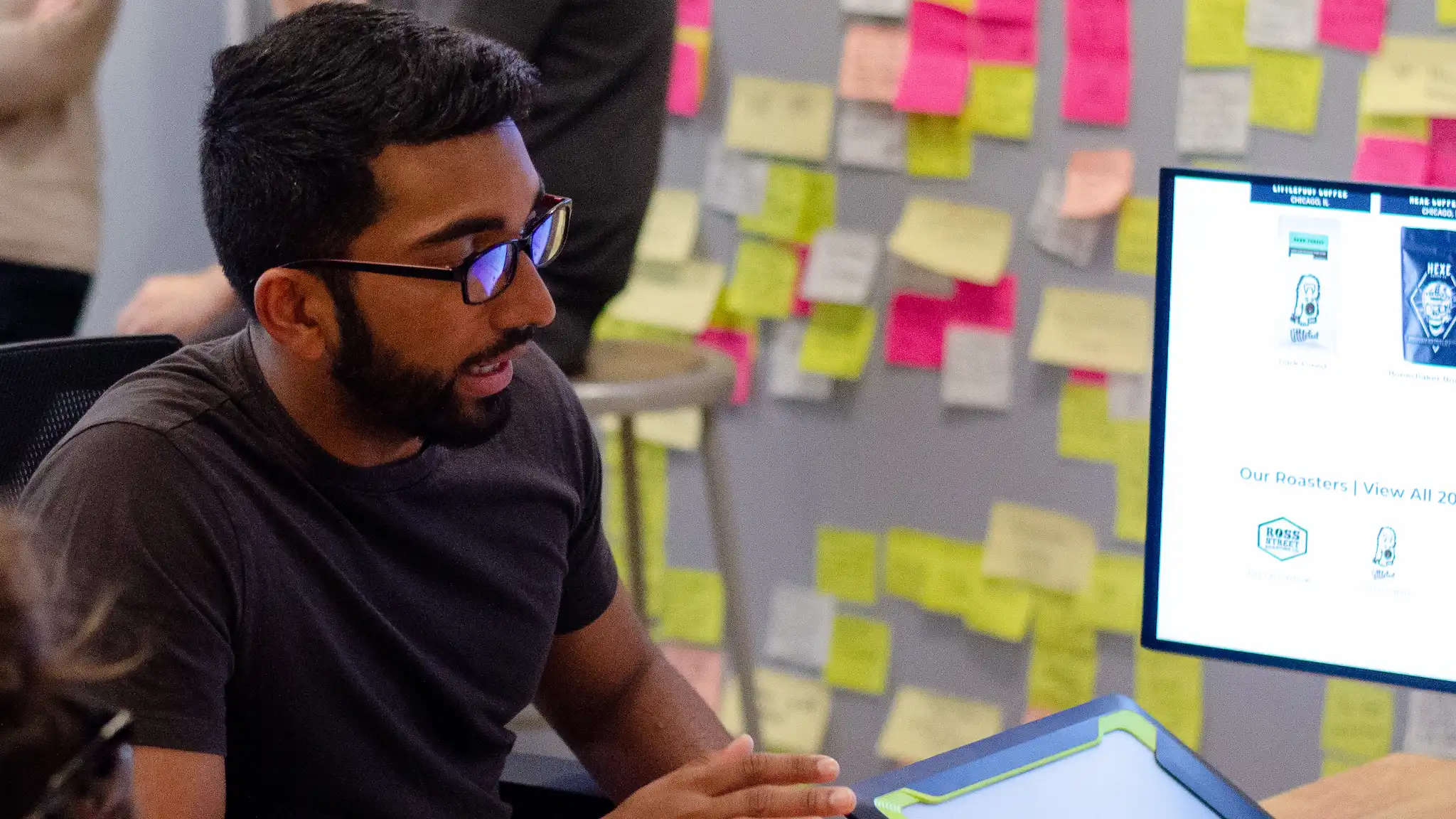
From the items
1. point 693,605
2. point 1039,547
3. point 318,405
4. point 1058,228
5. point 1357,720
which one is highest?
point 318,405

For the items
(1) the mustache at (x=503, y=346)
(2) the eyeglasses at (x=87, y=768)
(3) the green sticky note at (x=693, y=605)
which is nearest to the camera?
(2) the eyeglasses at (x=87, y=768)

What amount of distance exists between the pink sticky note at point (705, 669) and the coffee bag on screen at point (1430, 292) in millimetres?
1754

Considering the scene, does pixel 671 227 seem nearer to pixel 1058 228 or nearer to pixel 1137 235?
pixel 1058 228

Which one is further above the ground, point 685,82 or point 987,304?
point 685,82

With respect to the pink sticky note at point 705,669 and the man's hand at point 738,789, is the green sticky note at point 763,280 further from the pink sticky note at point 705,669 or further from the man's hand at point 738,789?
the man's hand at point 738,789

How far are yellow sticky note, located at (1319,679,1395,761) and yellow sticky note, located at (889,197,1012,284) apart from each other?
2.45ft

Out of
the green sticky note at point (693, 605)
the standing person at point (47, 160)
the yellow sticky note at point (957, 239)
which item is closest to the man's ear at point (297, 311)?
the standing person at point (47, 160)

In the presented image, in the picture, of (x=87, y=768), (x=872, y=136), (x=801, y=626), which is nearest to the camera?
(x=87, y=768)

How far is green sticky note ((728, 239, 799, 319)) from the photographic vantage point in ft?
8.50

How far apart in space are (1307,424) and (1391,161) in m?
1.12

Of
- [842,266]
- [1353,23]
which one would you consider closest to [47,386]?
[842,266]

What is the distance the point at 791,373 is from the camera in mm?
2617

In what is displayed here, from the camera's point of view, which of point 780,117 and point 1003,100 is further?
point 780,117

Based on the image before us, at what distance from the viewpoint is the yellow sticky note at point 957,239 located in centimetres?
243
